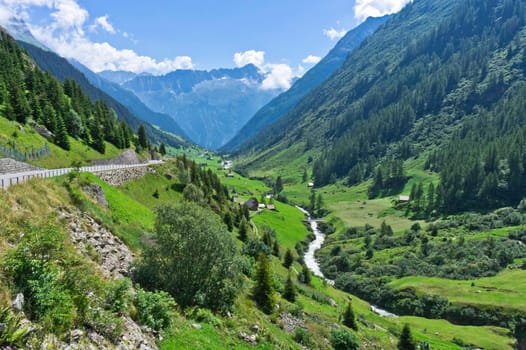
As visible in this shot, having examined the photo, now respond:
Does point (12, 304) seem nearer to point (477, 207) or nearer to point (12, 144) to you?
point (12, 144)

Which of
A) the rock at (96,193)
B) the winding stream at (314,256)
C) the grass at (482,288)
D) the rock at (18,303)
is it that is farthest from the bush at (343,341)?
the grass at (482,288)

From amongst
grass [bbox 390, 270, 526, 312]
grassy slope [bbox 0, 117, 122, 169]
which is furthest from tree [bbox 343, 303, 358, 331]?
grassy slope [bbox 0, 117, 122, 169]

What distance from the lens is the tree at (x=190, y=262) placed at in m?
25.9

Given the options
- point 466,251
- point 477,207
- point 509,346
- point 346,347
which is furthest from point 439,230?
point 346,347

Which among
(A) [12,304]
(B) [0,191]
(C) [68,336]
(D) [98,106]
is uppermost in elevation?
(D) [98,106]

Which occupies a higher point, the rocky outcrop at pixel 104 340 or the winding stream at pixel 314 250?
the rocky outcrop at pixel 104 340

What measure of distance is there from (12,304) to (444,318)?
8910 centimetres

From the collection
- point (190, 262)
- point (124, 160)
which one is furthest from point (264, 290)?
point (124, 160)

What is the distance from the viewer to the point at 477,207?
6048 inches

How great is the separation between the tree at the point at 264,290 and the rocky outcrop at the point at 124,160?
5188 cm

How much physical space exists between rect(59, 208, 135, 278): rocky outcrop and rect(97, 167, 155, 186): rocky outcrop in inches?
970

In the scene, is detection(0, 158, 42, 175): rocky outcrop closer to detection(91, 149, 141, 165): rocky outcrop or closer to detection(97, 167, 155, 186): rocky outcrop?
detection(97, 167, 155, 186): rocky outcrop

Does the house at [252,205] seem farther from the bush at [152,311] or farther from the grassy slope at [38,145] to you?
the bush at [152,311]

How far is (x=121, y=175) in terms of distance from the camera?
58.8 meters
